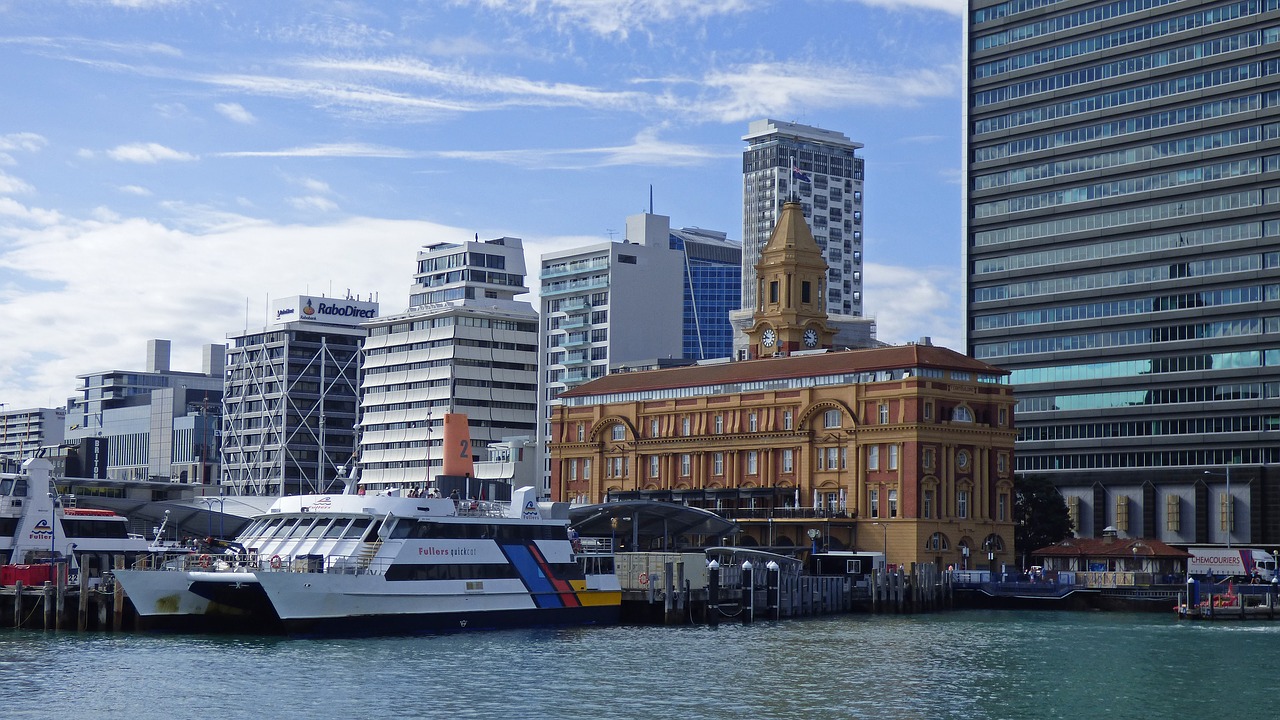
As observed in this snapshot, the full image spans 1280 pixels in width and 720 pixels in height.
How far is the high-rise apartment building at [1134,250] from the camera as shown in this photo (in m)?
142

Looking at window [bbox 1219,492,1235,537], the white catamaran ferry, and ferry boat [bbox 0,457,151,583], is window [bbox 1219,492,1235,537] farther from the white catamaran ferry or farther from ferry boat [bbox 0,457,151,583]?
ferry boat [bbox 0,457,151,583]

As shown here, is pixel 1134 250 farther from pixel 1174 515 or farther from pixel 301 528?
pixel 301 528

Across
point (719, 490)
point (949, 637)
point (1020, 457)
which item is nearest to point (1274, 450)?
point (1020, 457)

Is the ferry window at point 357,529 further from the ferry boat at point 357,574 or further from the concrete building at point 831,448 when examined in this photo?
the concrete building at point 831,448

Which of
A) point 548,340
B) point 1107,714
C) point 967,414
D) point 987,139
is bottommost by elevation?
point 1107,714

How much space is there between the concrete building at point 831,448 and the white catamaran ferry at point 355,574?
45310mm

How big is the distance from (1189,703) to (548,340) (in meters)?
145

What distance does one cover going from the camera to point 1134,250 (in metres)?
150

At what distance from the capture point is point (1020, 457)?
157 m

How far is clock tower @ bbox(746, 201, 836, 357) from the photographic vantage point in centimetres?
14525

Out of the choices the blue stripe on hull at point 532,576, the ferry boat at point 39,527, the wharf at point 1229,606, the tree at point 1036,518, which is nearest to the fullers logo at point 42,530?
the ferry boat at point 39,527

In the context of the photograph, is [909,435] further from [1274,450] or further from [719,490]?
[1274,450]

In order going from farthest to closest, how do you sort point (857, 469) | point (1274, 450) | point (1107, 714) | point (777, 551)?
point (1274, 450) → point (857, 469) → point (777, 551) → point (1107, 714)

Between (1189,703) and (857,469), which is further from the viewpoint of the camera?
(857,469)
